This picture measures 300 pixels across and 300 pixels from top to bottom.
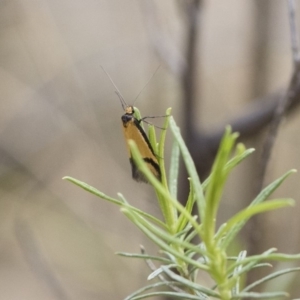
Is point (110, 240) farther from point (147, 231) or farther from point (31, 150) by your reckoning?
point (147, 231)

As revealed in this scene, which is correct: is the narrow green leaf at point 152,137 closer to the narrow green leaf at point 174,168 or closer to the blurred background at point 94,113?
the narrow green leaf at point 174,168

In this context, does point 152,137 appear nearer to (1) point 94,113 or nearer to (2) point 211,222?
(2) point 211,222

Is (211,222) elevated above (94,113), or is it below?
below

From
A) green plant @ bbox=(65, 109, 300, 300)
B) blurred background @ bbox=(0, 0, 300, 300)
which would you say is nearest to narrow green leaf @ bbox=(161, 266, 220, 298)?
green plant @ bbox=(65, 109, 300, 300)

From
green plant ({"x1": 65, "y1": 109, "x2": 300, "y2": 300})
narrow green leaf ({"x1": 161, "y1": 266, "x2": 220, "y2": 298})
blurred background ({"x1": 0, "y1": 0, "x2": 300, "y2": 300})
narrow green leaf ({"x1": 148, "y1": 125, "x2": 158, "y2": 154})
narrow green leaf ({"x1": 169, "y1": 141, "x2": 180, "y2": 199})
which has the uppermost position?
blurred background ({"x1": 0, "y1": 0, "x2": 300, "y2": 300})

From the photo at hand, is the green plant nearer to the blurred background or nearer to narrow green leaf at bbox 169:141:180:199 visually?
narrow green leaf at bbox 169:141:180:199

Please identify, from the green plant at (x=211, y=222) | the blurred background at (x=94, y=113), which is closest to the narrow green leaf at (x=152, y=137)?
the green plant at (x=211, y=222)

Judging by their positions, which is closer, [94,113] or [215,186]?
[215,186]

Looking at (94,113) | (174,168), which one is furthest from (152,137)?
(94,113)
